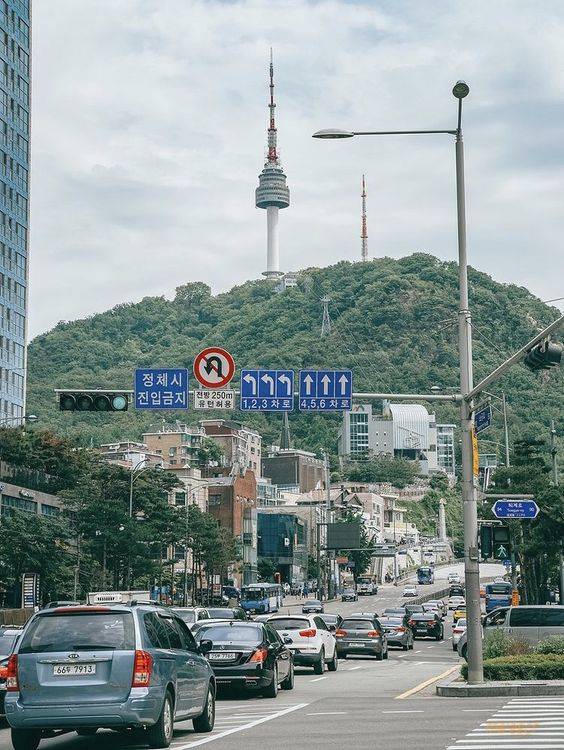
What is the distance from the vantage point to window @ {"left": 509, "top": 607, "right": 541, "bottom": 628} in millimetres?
37312

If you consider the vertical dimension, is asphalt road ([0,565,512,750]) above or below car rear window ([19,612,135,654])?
below

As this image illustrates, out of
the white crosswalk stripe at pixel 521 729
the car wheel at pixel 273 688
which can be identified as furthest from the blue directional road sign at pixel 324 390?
the white crosswalk stripe at pixel 521 729

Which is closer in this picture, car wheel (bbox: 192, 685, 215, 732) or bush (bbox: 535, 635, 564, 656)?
car wheel (bbox: 192, 685, 215, 732)

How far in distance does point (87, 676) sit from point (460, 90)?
56.0 feet

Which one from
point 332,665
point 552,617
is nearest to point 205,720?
point 332,665

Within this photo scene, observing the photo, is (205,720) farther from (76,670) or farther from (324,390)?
(324,390)

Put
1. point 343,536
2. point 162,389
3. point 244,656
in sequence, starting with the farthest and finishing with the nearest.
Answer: point 343,536 < point 162,389 < point 244,656

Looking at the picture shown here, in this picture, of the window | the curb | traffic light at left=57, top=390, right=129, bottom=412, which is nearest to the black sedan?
the curb

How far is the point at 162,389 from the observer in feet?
113

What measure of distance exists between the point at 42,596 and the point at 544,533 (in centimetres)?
3200

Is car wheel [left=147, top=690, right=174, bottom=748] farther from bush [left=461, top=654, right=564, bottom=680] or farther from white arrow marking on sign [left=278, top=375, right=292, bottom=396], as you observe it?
white arrow marking on sign [left=278, top=375, right=292, bottom=396]

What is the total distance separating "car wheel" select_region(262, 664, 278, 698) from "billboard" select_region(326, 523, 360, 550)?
96.1 meters

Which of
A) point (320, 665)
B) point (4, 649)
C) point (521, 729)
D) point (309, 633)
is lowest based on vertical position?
point (320, 665)

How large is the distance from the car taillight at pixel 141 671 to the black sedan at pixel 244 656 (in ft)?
32.4
